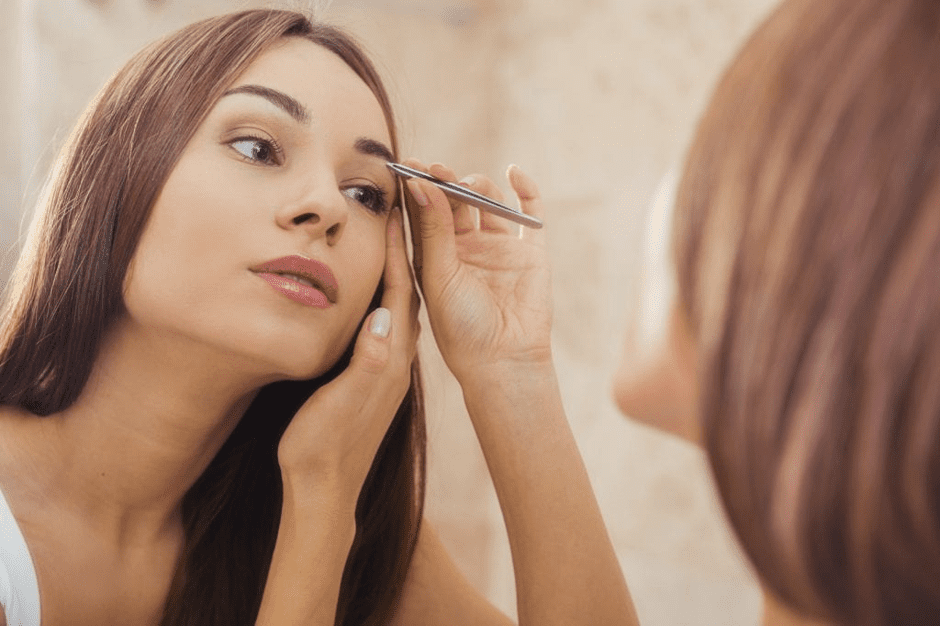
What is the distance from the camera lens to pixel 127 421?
2.68 ft

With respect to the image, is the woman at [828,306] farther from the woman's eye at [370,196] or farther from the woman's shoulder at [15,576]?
the woman's shoulder at [15,576]

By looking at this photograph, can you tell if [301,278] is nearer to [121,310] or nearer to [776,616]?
[121,310]

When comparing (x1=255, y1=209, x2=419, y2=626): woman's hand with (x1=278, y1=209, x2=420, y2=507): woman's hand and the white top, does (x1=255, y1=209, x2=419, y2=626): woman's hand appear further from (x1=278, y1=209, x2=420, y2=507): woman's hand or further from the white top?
the white top

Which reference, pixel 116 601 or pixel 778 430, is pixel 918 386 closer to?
pixel 778 430

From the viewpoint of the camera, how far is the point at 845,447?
378mm

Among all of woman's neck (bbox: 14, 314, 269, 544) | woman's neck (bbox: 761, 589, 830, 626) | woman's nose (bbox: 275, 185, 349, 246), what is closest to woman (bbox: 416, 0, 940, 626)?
woman's neck (bbox: 761, 589, 830, 626)

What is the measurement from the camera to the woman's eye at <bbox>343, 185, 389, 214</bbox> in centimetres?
83

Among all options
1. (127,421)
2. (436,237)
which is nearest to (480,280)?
(436,237)

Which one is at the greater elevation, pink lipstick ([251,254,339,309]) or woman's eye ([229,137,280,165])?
woman's eye ([229,137,280,165])

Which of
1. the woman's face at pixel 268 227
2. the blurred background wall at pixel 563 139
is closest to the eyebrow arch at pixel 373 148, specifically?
the woman's face at pixel 268 227

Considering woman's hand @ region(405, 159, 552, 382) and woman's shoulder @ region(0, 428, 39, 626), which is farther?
woman's hand @ region(405, 159, 552, 382)

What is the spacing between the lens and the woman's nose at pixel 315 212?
2.39 ft

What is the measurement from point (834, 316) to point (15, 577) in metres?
0.67

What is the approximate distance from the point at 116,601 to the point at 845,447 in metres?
0.72
